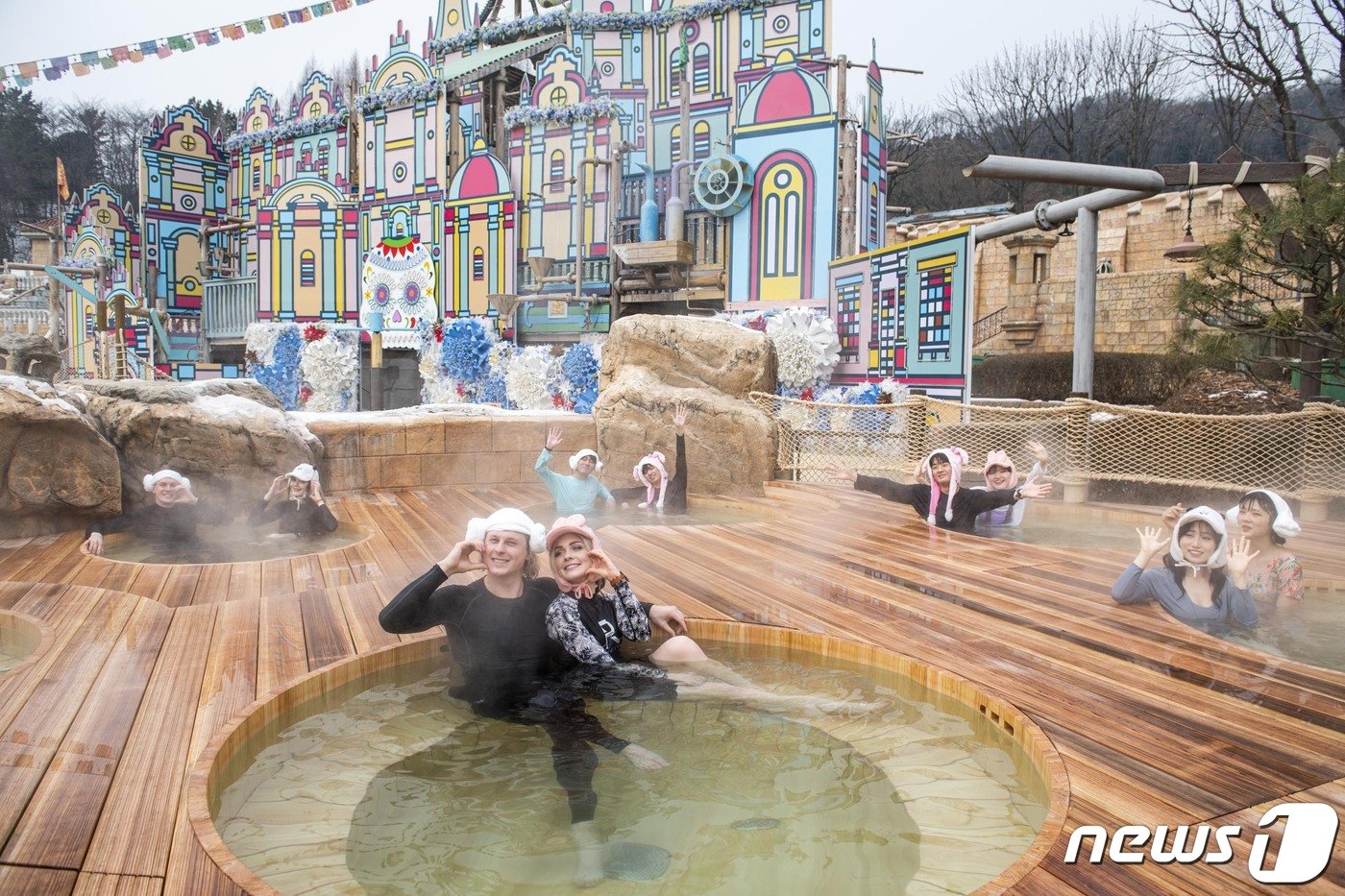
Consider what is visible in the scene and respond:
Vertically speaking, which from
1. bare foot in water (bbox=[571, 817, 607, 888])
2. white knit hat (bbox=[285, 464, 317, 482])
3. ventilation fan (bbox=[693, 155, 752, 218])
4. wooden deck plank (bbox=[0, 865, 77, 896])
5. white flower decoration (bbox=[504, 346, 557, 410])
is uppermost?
ventilation fan (bbox=[693, 155, 752, 218])

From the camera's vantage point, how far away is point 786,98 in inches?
603

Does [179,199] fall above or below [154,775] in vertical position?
above

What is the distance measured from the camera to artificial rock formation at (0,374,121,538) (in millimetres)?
5816

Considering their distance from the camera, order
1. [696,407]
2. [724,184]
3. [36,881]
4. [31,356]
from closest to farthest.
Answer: [36,881] < [696,407] < [31,356] < [724,184]

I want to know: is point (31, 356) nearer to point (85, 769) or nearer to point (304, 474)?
point (304, 474)

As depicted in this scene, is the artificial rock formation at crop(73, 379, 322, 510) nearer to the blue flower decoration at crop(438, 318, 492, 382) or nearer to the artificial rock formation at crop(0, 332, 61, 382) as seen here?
the artificial rock formation at crop(0, 332, 61, 382)

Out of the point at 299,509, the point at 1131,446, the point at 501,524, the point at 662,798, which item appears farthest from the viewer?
the point at 1131,446

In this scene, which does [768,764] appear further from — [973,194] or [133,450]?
[973,194]

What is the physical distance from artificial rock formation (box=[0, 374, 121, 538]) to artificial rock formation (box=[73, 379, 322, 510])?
0.37 m

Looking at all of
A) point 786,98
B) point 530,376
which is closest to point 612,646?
point 786,98

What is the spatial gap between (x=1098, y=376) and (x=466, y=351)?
12325 millimetres

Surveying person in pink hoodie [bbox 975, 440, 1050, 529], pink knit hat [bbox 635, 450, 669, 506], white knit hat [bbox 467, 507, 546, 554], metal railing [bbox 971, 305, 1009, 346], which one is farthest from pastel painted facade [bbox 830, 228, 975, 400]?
metal railing [bbox 971, 305, 1009, 346]

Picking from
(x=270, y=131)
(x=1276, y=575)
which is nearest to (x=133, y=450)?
(x=1276, y=575)

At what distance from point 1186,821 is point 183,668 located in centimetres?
305
